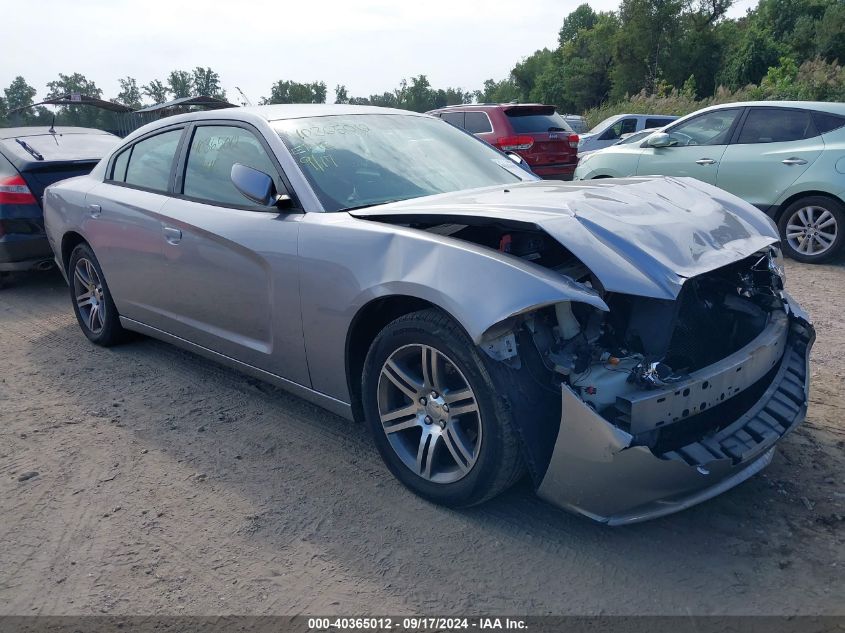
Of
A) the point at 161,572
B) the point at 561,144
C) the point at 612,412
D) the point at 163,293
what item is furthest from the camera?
the point at 561,144

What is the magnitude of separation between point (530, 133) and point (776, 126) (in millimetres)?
4390

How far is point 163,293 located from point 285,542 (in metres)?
2.06

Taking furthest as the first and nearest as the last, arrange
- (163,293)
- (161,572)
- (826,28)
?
1. (826,28)
2. (163,293)
3. (161,572)

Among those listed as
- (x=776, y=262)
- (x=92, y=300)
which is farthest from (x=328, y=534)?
(x=92, y=300)

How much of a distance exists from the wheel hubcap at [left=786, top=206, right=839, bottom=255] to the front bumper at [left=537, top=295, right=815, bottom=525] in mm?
5106

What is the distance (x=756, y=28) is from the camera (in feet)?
134

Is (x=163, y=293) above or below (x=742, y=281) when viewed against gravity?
below

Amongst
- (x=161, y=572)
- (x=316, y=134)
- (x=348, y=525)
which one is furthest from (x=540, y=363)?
(x=316, y=134)

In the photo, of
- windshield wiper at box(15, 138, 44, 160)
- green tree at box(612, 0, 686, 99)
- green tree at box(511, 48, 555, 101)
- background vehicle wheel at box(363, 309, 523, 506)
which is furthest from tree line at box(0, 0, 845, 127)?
background vehicle wheel at box(363, 309, 523, 506)

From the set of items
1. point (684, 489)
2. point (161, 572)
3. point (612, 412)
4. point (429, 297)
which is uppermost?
point (429, 297)

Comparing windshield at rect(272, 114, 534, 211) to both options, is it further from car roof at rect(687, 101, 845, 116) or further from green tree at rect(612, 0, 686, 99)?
green tree at rect(612, 0, 686, 99)

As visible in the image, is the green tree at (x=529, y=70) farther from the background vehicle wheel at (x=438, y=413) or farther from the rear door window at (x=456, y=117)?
the background vehicle wheel at (x=438, y=413)

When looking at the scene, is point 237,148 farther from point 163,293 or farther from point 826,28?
point 826,28

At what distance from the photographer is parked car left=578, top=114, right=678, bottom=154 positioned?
1720 centimetres
